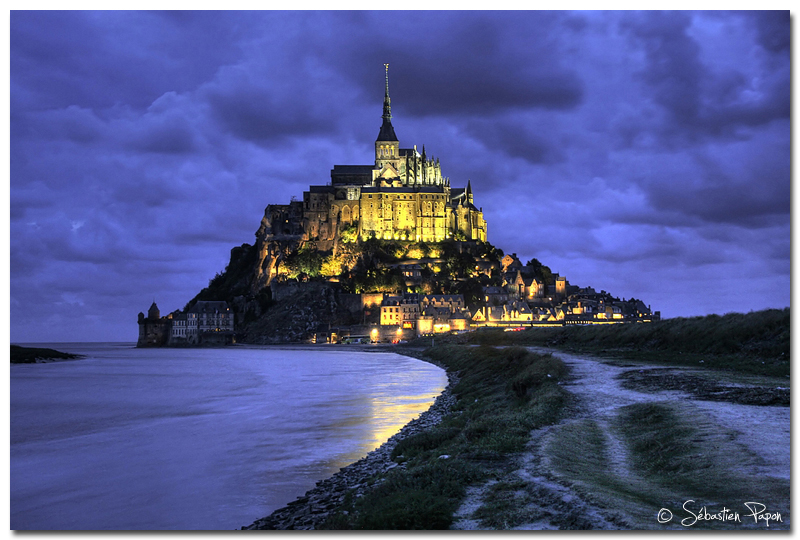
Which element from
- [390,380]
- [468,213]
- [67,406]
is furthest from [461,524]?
[468,213]

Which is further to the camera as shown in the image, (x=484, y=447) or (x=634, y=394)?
(x=634, y=394)

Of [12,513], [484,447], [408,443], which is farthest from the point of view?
[408,443]

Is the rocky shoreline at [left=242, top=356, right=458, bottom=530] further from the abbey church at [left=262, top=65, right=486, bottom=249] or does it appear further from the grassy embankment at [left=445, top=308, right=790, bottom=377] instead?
the abbey church at [left=262, top=65, right=486, bottom=249]

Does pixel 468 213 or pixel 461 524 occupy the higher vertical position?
pixel 468 213

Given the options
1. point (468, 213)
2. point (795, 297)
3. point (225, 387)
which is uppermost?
point (468, 213)

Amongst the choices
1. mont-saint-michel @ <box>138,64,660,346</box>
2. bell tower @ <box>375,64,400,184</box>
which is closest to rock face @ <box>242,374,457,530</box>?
mont-saint-michel @ <box>138,64,660,346</box>

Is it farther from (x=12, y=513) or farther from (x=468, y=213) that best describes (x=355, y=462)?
(x=468, y=213)

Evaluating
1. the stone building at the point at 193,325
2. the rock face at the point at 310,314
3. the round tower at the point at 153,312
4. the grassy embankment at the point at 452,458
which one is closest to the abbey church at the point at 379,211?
the rock face at the point at 310,314

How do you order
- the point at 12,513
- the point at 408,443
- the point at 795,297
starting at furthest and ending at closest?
the point at 408,443 < the point at 12,513 < the point at 795,297

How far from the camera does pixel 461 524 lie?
8.76m

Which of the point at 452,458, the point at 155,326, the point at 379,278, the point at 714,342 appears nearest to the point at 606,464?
the point at 452,458

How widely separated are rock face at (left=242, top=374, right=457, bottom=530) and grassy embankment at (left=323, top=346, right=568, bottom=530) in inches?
15.6

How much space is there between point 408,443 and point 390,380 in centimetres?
2993

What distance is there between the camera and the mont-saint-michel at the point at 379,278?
119438 mm
